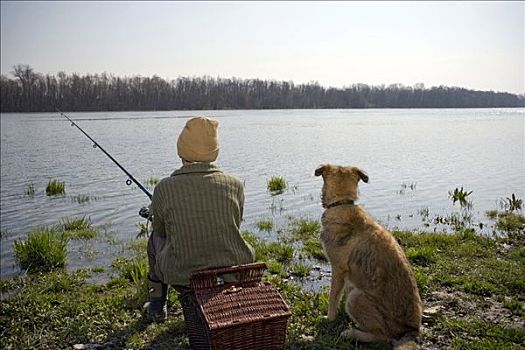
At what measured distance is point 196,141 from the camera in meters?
4.79

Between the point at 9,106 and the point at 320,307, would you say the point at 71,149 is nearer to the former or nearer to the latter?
the point at 320,307

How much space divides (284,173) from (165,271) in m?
15.2

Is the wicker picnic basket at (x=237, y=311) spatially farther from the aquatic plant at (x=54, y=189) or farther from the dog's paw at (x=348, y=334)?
the aquatic plant at (x=54, y=189)

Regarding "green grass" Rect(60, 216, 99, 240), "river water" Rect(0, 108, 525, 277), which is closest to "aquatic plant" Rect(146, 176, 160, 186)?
"river water" Rect(0, 108, 525, 277)

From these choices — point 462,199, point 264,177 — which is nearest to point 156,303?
point 462,199

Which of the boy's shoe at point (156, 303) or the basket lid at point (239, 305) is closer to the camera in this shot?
the basket lid at point (239, 305)

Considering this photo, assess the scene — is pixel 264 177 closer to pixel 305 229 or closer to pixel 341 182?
pixel 305 229

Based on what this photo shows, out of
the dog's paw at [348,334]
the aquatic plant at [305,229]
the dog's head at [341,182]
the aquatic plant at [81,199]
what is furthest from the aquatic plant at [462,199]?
the aquatic plant at [81,199]

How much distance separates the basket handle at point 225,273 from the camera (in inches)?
167

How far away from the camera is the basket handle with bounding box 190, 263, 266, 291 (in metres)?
4.25

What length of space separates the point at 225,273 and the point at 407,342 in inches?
78.3

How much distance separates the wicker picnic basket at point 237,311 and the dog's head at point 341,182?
1.46 meters

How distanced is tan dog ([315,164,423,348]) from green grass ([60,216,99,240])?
7185 mm

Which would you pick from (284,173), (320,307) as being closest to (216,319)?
(320,307)
